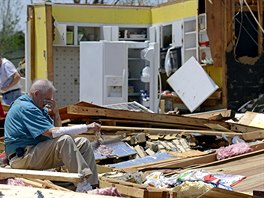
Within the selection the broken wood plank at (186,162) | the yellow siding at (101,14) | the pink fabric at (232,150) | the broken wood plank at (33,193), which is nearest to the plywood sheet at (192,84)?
the yellow siding at (101,14)

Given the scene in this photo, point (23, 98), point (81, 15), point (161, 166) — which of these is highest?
point (81, 15)

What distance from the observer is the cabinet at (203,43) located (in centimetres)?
1586

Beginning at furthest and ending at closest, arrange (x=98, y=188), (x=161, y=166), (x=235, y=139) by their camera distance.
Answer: (x=235, y=139) < (x=161, y=166) < (x=98, y=188)

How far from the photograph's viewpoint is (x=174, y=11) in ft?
56.5

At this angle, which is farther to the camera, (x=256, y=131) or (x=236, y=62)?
(x=236, y=62)

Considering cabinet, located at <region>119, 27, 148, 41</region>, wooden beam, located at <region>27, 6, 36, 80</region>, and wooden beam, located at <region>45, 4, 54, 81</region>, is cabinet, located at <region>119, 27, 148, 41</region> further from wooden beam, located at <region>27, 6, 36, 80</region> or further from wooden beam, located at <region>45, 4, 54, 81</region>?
wooden beam, located at <region>27, 6, 36, 80</region>

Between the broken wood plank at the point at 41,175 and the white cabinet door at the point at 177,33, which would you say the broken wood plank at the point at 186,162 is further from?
the white cabinet door at the point at 177,33

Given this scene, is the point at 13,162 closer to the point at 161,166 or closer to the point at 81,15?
the point at 161,166

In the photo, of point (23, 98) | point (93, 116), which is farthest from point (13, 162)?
point (93, 116)

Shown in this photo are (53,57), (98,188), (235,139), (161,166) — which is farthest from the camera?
(53,57)

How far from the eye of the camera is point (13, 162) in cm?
673

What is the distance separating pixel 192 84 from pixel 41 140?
387 inches

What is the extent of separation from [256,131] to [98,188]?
456cm

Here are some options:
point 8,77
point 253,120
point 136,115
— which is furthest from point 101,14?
point 8,77
